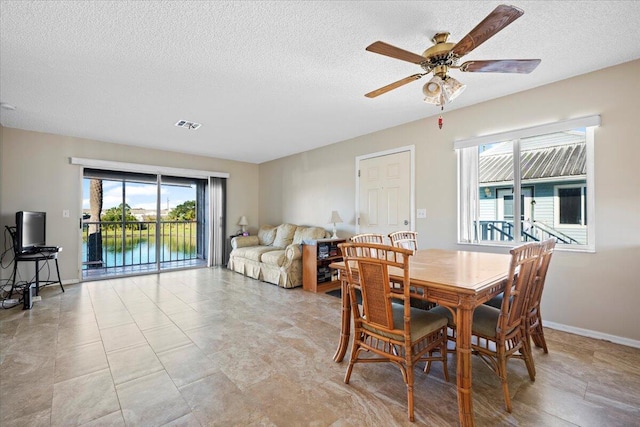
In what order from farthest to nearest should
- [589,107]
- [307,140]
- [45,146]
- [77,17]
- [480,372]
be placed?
[307,140] < [45,146] < [589,107] < [480,372] < [77,17]

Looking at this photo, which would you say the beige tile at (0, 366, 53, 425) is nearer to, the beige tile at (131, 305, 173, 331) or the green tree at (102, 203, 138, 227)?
the beige tile at (131, 305, 173, 331)

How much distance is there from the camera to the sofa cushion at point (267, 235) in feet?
19.8

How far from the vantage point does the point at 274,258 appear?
186 inches

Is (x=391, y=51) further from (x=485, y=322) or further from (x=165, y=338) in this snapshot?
(x=165, y=338)

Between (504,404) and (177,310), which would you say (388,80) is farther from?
(177,310)

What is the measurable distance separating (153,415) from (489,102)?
13.9ft

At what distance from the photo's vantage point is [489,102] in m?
3.34

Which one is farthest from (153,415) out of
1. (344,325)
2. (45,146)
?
(45,146)

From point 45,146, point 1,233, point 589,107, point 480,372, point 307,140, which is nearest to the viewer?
point 480,372

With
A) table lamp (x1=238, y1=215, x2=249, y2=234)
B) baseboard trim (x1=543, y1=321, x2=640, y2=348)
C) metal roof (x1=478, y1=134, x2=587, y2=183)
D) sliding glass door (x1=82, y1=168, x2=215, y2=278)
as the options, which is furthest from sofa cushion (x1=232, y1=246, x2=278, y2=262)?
baseboard trim (x1=543, y1=321, x2=640, y2=348)

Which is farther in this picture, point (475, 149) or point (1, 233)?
point (1, 233)

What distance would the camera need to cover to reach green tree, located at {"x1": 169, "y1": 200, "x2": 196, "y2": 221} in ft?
21.9

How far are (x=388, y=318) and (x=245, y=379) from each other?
1117 millimetres

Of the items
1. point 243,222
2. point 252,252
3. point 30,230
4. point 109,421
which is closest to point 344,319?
point 109,421
